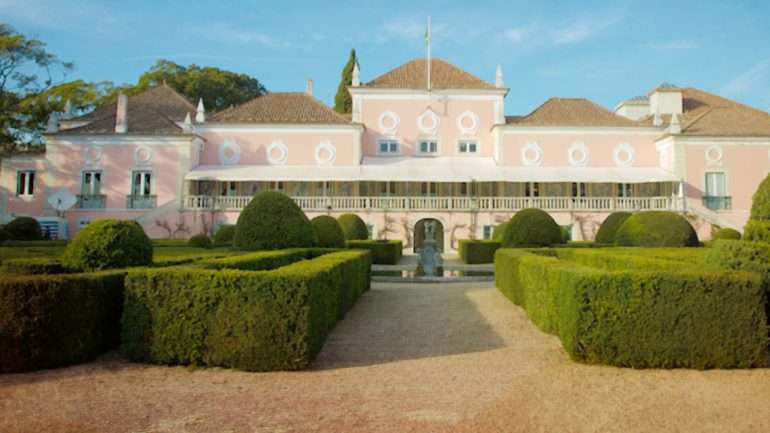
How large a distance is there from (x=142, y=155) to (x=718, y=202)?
101ft

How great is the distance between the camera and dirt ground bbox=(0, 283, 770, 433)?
4262 millimetres

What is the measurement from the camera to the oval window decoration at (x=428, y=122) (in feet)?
99.0

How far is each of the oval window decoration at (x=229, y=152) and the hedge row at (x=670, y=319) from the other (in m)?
25.7

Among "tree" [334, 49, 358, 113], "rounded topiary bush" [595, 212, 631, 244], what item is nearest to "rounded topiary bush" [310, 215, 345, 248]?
"rounded topiary bush" [595, 212, 631, 244]

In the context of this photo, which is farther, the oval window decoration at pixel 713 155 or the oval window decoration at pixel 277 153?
the oval window decoration at pixel 277 153

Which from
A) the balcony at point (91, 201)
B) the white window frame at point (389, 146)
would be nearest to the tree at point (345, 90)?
the white window frame at point (389, 146)

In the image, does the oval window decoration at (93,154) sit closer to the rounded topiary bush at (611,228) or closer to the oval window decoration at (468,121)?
the oval window decoration at (468,121)

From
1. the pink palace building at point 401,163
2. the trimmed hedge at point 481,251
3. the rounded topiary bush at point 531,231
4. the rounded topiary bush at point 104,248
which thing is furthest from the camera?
the pink palace building at point 401,163

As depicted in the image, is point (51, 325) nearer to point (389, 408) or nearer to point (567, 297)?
point (389, 408)

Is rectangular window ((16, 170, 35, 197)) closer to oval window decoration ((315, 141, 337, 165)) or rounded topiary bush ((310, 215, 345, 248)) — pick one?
oval window decoration ((315, 141, 337, 165))

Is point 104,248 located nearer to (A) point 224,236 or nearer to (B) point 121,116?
(A) point 224,236

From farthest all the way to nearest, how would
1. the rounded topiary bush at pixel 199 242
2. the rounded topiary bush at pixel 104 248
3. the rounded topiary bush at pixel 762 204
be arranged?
the rounded topiary bush at pixel 199 242
the rounded topiary bush at pixel 762 204
the rounded topiary bush at pixel 104 248

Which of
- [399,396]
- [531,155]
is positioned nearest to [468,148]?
[531,155]

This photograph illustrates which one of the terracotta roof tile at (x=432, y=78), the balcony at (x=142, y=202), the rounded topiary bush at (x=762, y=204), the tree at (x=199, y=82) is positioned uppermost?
the tree at (x=199, y=82)
